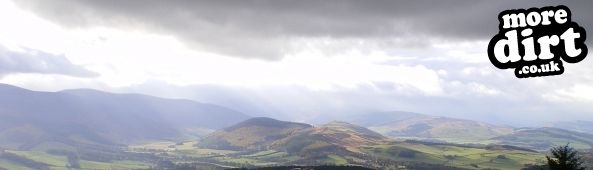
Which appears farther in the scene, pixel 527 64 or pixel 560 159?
pixel 560 159

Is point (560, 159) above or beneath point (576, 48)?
beneath

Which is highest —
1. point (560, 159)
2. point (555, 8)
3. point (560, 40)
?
point (555, 8)

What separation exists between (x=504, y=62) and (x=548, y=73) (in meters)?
3.70

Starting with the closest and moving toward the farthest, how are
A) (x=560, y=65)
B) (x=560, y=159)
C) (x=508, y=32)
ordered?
(x=560, y=65)
(x=508, y=32)
(x=560, y=159)

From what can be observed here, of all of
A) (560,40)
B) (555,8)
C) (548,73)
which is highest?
(555,8)

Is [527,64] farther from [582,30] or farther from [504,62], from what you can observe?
[582,30]

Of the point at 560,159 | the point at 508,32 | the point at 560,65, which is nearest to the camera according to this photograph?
the point at 560,65

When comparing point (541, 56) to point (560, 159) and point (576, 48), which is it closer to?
point (576, 48)

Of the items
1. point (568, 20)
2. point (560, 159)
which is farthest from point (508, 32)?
point (560, 159)

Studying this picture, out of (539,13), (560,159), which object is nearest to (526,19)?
(539,13)

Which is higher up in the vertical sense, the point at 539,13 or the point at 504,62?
the point at 539,13

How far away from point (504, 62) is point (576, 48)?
17.9ft

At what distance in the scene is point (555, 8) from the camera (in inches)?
1703

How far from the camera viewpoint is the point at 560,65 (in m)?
41.2
